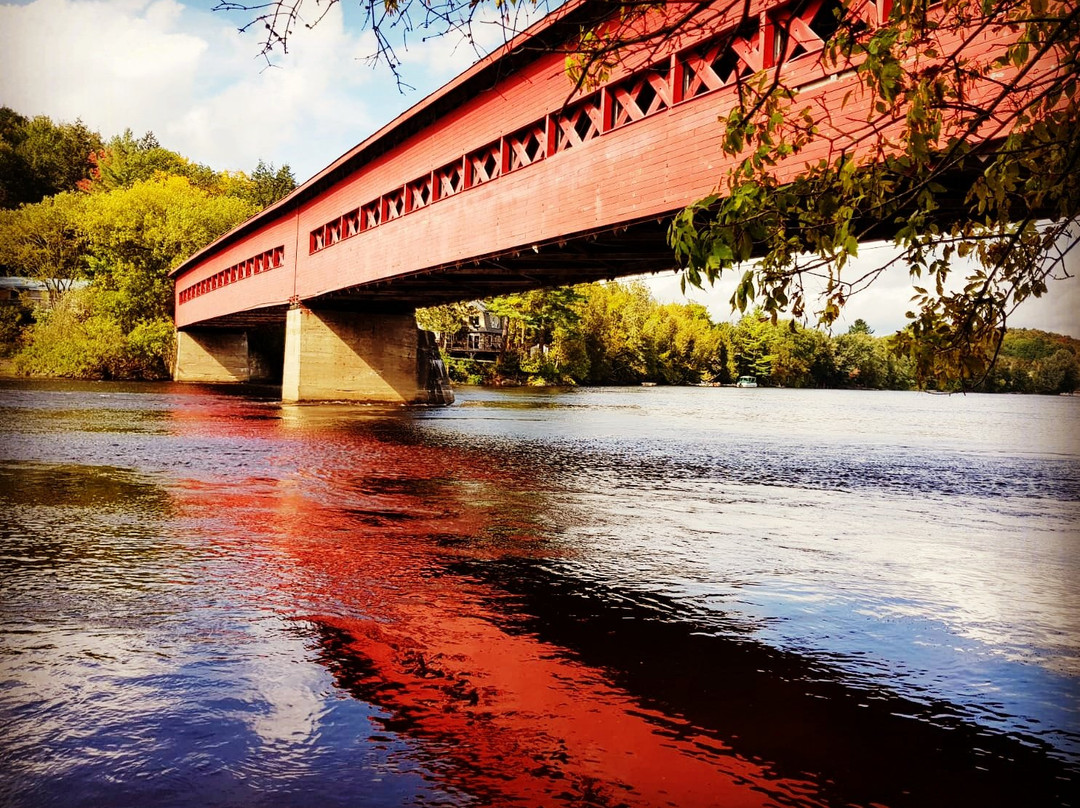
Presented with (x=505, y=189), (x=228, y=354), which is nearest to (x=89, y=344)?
(x=228, y=354)

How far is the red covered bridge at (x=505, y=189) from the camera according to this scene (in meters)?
9.27

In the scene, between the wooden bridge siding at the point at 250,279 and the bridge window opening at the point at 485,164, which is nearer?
the bridge window opening at the point at 485,164

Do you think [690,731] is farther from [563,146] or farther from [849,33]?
[563,146]

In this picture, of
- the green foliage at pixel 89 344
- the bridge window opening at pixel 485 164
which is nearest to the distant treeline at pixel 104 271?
the green foliage at pixel 89 344

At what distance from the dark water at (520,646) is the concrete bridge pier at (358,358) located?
52.7ft

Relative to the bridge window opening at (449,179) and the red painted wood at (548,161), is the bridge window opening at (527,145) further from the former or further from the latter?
the bridge window opening at (449,179)

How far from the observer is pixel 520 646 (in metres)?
3.67

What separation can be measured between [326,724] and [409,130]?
16984mm

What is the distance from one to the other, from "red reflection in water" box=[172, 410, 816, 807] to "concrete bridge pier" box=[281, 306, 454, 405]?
60.6ft

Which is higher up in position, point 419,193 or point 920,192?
point 419,193

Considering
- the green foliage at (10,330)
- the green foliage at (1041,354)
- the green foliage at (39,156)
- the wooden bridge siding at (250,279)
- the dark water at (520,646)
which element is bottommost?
the dark water at (520,646)

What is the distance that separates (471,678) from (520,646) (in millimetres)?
473

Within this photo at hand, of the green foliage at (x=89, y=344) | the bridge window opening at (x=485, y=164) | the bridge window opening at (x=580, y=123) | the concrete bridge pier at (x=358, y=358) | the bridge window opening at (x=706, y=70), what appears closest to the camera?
the bridge window opening at (x=706, y=70)

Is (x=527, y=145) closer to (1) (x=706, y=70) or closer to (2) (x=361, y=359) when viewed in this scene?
(1) (x=706, y=70)
